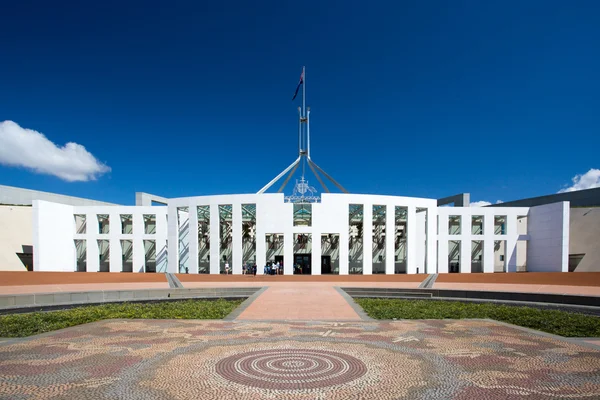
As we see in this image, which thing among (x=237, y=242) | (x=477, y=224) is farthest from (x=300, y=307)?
(x=477, y=224)

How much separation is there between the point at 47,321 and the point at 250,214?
→ 21.9m

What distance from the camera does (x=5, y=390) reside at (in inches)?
185

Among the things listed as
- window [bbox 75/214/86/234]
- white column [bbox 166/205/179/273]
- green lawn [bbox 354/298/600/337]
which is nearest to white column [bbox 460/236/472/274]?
green lawn [bbox 354/298/600/337]

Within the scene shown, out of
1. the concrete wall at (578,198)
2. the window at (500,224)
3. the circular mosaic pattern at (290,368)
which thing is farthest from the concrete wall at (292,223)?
the concrete wall at (578,198)

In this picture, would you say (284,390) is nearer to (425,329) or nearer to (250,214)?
(425,329)

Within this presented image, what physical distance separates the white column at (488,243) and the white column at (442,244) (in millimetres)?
3966

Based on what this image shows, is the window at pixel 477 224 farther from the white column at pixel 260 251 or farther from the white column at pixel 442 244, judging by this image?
the white column at pixel 260 251

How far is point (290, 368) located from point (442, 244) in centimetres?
3243

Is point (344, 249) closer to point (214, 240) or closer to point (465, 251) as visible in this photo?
point (214, 240)

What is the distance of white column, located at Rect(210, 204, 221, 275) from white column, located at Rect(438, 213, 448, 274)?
22.3 metres

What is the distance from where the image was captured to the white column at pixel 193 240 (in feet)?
99.1

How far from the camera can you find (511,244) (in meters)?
34.7

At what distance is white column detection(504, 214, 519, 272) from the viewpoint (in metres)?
34.6

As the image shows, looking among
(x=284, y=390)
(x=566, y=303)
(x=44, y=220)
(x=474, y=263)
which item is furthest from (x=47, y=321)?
(x=474, y=263)
